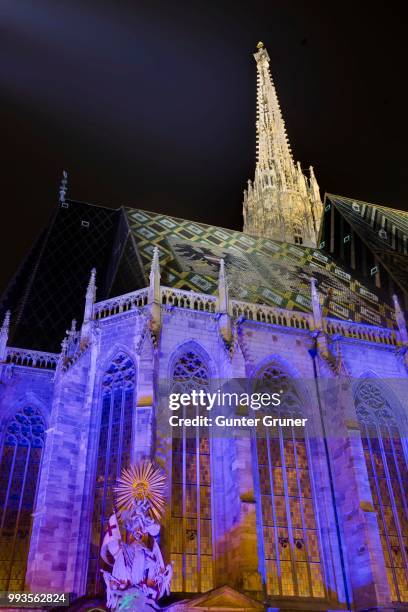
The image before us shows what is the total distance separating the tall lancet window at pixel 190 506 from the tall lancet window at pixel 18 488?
4.38m

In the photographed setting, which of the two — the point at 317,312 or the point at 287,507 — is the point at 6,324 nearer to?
the point at 317,312

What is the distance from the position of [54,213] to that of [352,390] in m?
13.8

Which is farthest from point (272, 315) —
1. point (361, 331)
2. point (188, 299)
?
point (361, 331)

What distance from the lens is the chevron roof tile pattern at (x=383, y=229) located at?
24.2m

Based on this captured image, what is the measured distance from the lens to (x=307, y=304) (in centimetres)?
1936

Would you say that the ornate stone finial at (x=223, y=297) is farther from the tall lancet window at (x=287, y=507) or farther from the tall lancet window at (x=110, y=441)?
the tall lancet window at (x=110, y=441)

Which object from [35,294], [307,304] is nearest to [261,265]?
[307,304]

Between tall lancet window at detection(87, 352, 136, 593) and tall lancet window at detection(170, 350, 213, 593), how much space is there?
3.87ft

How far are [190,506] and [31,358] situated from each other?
7.19 metres

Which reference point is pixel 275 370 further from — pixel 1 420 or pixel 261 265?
pixel 1 420

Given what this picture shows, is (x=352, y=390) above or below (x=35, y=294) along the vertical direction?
below

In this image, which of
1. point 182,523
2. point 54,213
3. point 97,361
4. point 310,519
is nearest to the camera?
point 182,523

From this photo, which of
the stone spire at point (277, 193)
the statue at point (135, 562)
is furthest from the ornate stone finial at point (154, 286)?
the stone spire at point (277, 193)

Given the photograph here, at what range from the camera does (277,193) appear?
36000mm
